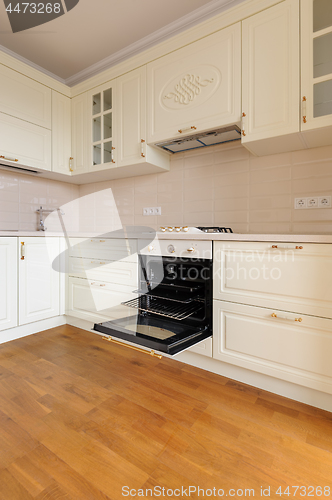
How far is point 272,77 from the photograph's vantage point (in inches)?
63.7

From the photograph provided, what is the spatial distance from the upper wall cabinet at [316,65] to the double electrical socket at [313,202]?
1.45ft

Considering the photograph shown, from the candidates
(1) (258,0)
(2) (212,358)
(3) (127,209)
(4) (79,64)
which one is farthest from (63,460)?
(4) (79,64)

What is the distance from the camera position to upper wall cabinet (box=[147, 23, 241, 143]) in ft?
5.76

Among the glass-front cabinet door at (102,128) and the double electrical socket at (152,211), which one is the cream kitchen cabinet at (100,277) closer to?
the double electrical socket at (152,211)

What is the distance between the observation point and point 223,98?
179 centimetres

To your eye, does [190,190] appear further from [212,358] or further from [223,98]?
[212,358]

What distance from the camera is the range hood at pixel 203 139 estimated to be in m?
1.92

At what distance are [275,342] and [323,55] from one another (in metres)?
1.57

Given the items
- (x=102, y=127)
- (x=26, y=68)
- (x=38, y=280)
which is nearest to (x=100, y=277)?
(x=38, y=280)

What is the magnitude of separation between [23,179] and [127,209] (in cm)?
107

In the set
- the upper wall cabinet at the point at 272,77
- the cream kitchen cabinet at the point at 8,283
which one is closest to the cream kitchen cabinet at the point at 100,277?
the cream kitchen cabinet at the point at 8,283

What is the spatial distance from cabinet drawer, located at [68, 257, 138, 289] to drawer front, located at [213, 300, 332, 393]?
2.33 feet

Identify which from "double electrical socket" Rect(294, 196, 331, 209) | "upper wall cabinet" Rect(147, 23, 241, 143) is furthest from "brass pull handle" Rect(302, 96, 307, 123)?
"double electrical socket" Rect(294, 196, 331, 209)

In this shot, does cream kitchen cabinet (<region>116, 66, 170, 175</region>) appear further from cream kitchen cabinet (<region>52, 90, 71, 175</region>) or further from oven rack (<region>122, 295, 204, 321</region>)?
oven rack (<region>122, 295, 204, 321</region>)
